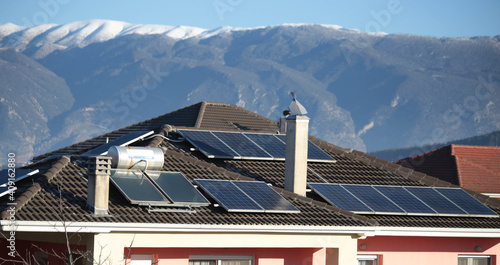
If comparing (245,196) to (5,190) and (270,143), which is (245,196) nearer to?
(5,190)

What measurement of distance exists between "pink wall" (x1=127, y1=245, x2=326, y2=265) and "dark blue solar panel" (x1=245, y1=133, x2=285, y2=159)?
4274 millimetres

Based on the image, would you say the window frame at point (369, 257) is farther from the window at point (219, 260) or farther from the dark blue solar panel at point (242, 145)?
the dark blue solar panel at point (242, 145)

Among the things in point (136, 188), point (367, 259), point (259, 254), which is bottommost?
point (259, 254)

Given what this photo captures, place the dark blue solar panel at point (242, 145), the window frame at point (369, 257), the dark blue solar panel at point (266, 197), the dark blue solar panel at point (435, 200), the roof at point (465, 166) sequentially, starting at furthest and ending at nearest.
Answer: the roof at point (465, 166) < the dark blue solar panel at point (242, 145) < the dark blue solar panel at point (435, 200) < the window frame at point (369, 257) < the dark blue solar panel at point (266, 197)

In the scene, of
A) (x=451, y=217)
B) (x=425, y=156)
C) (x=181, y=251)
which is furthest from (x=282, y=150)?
(x=425, y=156)

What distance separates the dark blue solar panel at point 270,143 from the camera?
23438 millimetres

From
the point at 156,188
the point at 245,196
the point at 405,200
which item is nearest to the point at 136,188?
the point at 156,188

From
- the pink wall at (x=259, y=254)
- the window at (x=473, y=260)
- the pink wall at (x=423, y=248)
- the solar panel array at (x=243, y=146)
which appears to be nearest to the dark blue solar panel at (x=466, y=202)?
the pink wall at (x=423, y=248)

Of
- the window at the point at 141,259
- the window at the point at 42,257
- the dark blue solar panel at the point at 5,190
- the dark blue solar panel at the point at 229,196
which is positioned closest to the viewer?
the dark blue solar panel at the point at 5,190

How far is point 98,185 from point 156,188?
71.7 inches

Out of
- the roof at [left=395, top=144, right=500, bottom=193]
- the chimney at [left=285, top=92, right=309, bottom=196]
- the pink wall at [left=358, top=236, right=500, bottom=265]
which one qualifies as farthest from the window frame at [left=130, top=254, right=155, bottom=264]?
the roof at [left=395, top=144, right=500, bottom=193]

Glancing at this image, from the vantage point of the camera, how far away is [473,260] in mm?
21828

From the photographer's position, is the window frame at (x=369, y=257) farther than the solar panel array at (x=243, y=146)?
No

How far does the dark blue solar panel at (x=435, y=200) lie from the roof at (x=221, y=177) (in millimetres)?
253
